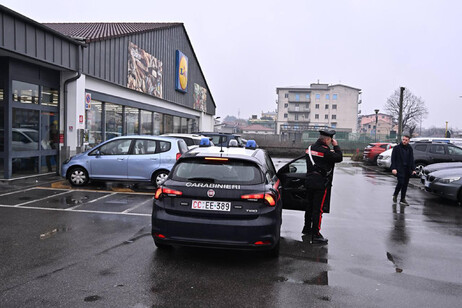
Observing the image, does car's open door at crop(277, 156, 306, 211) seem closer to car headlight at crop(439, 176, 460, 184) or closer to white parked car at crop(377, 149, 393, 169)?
car headlight at crop(439, 176, 460, 184)

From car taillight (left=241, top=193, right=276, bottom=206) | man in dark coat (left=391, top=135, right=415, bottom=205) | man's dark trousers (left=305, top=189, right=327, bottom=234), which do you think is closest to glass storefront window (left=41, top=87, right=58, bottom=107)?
man's dark trousers (left=305, top=189, right=327, bottom=234)

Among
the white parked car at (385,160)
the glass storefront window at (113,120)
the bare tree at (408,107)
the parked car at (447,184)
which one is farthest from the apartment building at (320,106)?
the parked car at (447,184)

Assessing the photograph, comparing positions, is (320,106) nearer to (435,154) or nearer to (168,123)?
(168,123)

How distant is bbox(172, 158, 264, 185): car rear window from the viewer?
4777 millimetres

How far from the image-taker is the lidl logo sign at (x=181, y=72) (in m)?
26.2

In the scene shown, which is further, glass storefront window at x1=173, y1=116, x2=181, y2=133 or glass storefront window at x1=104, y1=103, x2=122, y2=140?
glass storefront window at x1=173, y1=116, x2=181, y2=133

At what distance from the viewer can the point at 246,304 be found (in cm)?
370

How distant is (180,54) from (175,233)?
78.2ft

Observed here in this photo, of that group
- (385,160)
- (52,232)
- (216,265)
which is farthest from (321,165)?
(385,160)

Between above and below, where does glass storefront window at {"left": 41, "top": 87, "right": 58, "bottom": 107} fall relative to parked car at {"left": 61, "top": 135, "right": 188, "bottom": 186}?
above

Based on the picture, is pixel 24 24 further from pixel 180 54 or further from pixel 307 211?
pixel 180 54

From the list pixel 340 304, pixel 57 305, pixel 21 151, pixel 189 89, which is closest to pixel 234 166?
pixel 340 304

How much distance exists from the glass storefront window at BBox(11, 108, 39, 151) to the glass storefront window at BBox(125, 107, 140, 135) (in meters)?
6.97

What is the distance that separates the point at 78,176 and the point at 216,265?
7.25 meters
